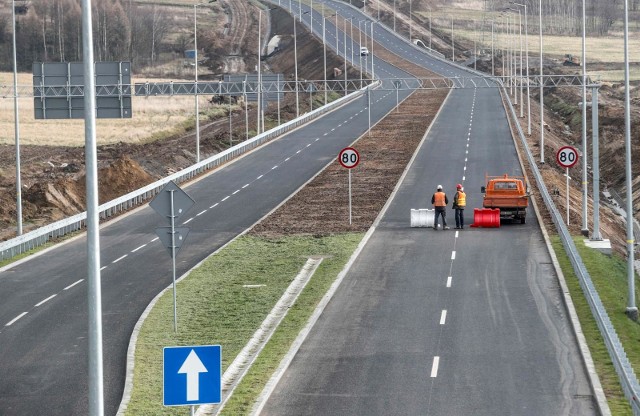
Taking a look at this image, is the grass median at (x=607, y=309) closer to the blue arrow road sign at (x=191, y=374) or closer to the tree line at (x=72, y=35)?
the blue arrow road sign at (x=191, y=374)

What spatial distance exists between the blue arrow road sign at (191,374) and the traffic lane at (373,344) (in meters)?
8.19

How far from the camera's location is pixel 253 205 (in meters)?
54.2

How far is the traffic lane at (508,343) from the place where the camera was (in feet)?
72.3

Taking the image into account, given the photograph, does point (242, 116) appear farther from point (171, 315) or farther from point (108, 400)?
point (108, 400)

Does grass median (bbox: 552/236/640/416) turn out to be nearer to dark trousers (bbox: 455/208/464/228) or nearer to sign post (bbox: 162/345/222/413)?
dark trousers (bbox: 455/208/464/228)

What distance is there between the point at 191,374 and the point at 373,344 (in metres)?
14.0

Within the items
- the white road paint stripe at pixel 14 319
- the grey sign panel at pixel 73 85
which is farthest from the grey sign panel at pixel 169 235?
the grey sign panel at pixel 73 85

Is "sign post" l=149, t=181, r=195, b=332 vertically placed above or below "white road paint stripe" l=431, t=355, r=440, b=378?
above

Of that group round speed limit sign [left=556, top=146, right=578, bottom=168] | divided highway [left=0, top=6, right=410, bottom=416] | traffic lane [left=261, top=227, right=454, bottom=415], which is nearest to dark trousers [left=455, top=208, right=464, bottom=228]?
round speed limit sign [left=556, top=146, right=578, bottom=168]

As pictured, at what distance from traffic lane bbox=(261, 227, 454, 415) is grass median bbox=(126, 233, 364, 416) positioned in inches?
23.4

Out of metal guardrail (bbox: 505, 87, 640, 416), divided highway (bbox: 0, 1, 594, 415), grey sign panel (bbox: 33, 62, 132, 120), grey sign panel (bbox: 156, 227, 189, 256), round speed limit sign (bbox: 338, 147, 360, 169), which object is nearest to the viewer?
metal guardrail (bbox: 505, 87, 640, 416)

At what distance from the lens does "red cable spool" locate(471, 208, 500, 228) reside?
46156 millimetres

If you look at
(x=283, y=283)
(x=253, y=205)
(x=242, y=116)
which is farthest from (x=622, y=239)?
(x=242, y=116)

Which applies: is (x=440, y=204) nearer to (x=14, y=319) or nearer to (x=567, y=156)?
(x=567, y=156)
